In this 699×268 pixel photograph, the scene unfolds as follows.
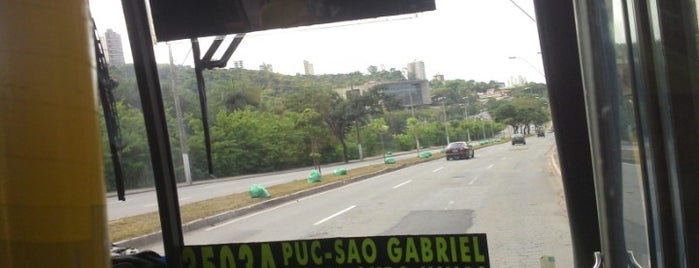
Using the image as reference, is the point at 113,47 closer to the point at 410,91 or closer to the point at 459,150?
the point at 410,91

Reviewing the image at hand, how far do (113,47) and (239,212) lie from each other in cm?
102

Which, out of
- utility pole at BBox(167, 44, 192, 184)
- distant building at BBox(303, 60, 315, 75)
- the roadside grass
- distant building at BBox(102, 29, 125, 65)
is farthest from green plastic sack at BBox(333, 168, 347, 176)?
distant building at BBox(102, 29, 125, 65)

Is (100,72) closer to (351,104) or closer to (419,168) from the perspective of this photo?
(351,104)

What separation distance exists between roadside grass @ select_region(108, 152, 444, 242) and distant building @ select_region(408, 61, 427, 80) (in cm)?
44

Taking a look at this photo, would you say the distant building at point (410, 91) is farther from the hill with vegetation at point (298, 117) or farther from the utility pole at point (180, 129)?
the utility pole at point (180, 129)

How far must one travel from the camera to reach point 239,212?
9.21 ft

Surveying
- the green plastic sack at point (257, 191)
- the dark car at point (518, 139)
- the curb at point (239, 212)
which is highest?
the dark car at point (518, 139)

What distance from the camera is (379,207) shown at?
266cm

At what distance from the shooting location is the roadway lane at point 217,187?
246 centimetres

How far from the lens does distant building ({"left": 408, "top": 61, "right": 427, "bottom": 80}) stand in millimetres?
2298

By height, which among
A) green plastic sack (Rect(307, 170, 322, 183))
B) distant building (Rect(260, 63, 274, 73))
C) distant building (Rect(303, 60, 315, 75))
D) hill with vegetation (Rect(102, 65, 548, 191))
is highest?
distant building (Rect(260, 63, 274, 73))

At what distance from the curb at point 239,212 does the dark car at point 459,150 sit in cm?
11

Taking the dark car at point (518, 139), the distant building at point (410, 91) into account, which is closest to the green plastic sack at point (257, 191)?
the distant building at point (410, 91)

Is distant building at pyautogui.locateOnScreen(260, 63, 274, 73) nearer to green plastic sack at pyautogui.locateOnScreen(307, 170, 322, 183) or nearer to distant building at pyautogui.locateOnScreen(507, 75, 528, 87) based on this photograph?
green plastic sack at pyautogui.locateOnScreen(307, 170, 322, 183)
